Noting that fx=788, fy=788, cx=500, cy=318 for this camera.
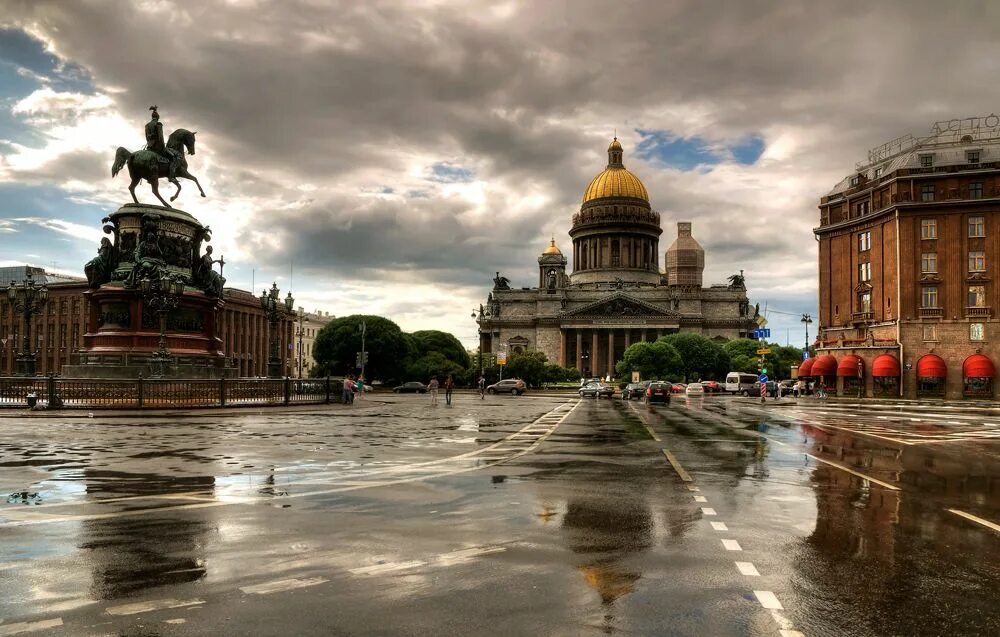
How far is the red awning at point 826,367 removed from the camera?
66.9m

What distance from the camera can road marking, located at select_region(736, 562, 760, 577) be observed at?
284 inches

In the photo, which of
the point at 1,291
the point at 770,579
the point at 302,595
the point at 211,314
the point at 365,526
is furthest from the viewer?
the point at 1,291

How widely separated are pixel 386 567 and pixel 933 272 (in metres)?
62.5

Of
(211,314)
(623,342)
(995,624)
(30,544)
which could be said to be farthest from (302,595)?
(623,342)

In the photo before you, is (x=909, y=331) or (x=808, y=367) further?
(x=808, y=367)

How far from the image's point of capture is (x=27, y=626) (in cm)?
561

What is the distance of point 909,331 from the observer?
196 ft

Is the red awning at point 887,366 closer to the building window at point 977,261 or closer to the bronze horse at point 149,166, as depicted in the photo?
the building window at point 977,261

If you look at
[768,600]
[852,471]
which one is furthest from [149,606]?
[852,471]

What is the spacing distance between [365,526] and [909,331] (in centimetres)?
5992

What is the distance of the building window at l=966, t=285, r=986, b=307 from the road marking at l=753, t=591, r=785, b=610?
202 feet

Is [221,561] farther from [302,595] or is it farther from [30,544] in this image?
[30,544]

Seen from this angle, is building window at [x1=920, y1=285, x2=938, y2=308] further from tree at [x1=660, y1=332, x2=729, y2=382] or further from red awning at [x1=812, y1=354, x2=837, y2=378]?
tree at [x1=660, y1=332, x2=729, y2=382]

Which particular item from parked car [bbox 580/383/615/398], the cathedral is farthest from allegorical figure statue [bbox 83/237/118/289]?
the cathedral
